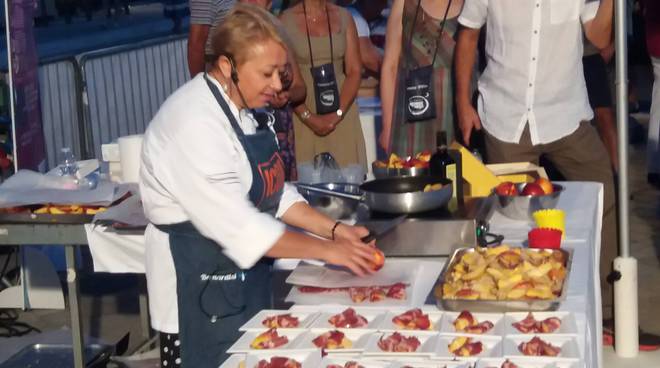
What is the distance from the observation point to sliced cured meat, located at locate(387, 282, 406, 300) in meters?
3.12

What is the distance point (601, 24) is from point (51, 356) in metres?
2.70

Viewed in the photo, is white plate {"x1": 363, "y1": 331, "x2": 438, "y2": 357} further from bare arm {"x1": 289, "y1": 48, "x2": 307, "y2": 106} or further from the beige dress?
the beige dress

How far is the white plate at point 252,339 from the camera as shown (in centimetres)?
273

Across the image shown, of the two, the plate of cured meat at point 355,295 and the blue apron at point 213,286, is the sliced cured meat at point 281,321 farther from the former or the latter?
the blue apron at point 213,286

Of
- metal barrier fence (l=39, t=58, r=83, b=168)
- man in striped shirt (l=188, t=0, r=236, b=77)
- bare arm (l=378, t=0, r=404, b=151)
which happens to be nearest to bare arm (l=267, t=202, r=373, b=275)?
bare arm (l=378, t=0, r=404, b=151)

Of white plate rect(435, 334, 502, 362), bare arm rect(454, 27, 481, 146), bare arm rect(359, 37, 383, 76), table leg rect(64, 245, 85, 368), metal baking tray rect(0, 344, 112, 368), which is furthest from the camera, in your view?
bare arm rect(359, 37, 383, 76)

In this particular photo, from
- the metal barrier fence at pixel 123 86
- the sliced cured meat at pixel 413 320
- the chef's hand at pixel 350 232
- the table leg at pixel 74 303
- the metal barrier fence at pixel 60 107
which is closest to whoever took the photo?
the sliced cured meat at pixel 413 320

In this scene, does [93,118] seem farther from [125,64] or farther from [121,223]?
[121,223]

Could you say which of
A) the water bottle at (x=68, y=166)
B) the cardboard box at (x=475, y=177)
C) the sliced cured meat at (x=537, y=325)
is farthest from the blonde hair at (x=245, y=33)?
the water bottle at (x=68, y=166)

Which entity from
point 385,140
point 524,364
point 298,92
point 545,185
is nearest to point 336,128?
point 385,140

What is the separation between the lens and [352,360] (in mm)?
2643

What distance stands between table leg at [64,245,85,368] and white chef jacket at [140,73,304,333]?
1.34 meters

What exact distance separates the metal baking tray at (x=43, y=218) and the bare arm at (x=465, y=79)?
1794mm

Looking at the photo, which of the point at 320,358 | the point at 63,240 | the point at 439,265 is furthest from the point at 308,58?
the point at 320,358
